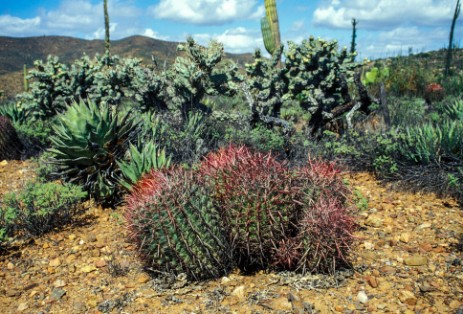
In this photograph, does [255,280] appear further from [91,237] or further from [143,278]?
[91,237]

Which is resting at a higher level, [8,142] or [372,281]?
[8,142]

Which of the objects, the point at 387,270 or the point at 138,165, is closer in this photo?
the point at 387,270

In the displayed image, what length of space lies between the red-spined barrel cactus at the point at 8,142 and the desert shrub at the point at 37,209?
3384mm

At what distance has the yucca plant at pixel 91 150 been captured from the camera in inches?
193

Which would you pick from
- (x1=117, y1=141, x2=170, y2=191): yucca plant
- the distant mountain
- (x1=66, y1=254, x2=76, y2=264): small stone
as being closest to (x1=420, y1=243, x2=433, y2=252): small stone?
(x1=117, y1=141, x2=170, y2=191): yucca plant

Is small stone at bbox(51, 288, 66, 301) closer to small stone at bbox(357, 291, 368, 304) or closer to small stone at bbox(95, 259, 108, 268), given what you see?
small stone at bbox(95, 259, 108, 268)

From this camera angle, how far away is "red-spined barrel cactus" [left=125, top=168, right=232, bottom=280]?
298 cm

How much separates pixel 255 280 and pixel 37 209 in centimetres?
267

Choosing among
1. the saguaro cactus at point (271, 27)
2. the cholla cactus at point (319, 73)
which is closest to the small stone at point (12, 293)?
the cholla cactus at point (319, 73)

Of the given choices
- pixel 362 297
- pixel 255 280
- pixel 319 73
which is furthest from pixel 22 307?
pixel 319 73

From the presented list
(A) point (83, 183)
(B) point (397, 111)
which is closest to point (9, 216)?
(A) point (83, 183)

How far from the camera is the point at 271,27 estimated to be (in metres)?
13.0

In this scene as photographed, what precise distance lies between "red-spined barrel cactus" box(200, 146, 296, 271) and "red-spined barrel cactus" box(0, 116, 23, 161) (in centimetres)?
582

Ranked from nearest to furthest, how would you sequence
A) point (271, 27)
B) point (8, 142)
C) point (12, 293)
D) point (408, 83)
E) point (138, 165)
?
point (12, 293) < point (138, 165) < point (8, 142) < point (271, 27) < point (408, 83)
